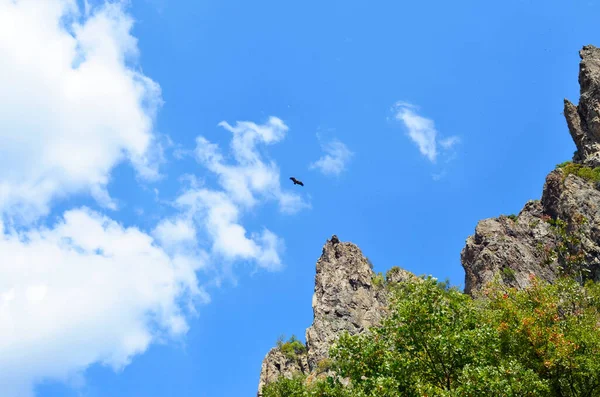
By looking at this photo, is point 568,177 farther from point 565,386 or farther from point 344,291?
point 565,386

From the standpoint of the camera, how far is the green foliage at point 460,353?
2362 cm

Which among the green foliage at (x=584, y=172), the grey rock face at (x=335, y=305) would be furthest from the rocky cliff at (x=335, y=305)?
the green foliage at (x=584, y=172)

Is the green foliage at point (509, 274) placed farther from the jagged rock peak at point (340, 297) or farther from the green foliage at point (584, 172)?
the jagged rock peak at point (340, 297)

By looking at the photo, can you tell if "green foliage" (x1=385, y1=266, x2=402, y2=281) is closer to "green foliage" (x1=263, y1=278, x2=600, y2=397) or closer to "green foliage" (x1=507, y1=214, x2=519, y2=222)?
"green foliage" (x1=507, y1=214, x2=519, y2=222)

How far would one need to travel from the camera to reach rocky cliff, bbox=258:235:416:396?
10938 cm

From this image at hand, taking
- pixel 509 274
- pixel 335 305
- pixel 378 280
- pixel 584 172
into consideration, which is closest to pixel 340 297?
pixel 335 305

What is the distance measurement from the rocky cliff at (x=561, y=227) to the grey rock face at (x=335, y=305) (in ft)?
85.8

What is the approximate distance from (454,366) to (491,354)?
260cm

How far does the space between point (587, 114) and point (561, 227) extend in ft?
85.8

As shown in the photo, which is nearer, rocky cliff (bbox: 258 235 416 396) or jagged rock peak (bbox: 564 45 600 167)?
jagged rock peak (bbox: 564 45 600 167)

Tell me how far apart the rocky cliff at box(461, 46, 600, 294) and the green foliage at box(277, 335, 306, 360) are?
4263cm

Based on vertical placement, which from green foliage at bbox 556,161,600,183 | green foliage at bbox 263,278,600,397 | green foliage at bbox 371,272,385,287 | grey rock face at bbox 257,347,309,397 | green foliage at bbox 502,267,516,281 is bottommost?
green foliage at bbox 263,278,600,397

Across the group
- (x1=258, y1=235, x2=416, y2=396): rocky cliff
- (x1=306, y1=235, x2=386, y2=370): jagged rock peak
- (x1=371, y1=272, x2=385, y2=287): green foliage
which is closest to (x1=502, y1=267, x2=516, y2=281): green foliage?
(x1=258, y1=235, x2=416, y2=396): rocky cliff

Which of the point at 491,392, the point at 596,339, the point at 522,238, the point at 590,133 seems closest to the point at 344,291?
the point at 522,238
